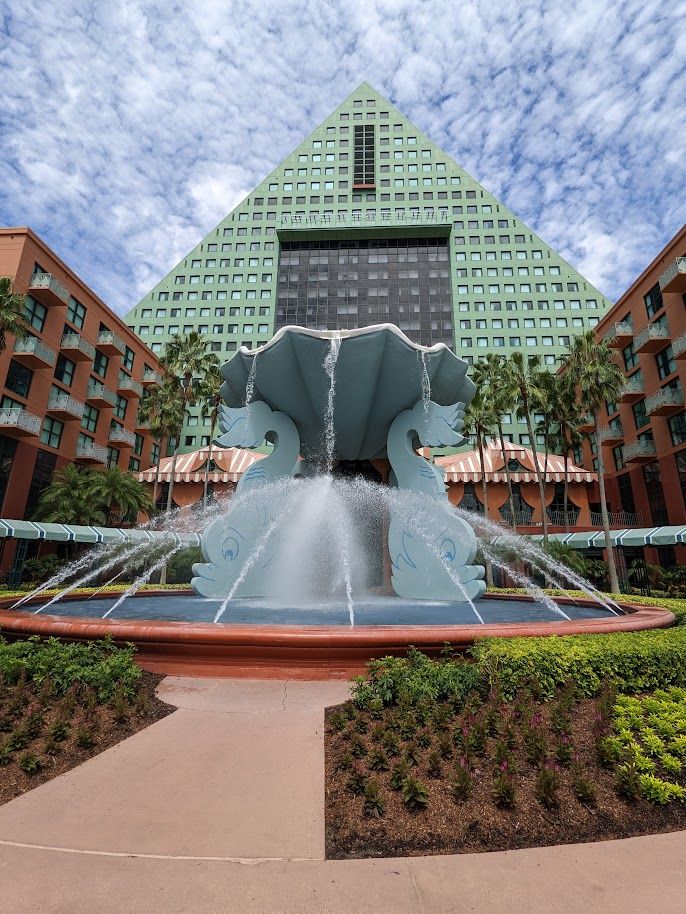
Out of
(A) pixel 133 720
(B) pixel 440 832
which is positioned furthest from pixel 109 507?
(B) pixel 440 832

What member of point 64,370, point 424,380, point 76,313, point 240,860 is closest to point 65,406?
point 64,370

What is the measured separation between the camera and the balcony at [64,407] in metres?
35.0

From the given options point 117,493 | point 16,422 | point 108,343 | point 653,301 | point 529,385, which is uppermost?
point 653,301

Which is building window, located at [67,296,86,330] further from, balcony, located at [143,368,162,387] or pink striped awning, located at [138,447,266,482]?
pink striped awning, located at [138,447,266,482]

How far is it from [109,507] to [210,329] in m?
41.0

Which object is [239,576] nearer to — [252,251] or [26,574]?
[26,574]

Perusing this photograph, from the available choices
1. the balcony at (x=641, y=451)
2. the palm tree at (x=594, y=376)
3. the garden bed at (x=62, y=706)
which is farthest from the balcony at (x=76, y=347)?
the balcony at (x=641, y=451)

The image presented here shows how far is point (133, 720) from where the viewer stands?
4531 mm

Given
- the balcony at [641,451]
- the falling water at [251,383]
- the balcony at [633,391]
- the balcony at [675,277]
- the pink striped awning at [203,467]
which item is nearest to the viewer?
the falling water at [251,383]

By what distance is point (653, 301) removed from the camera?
3734 cm

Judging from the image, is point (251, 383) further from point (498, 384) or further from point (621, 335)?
point (621, 335)

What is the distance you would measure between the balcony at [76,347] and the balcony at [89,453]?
21.4 feet

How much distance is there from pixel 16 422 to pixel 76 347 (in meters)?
9.12

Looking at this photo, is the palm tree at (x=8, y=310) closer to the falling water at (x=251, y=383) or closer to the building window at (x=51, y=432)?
the building window at (x=51, y=432)
